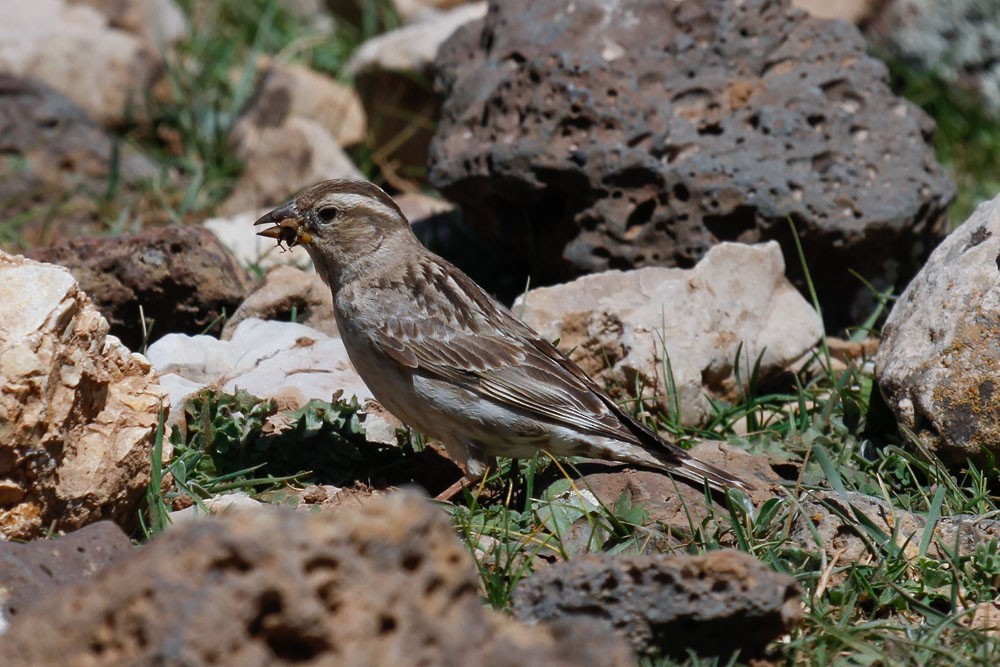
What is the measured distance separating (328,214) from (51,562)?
98.6 inches

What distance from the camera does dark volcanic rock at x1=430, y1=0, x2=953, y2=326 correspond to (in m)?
6.84

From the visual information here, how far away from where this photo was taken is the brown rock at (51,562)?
11.6ft

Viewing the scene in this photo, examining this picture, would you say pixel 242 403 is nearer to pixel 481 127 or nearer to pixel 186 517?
pixel 186 517

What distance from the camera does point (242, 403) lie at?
18.0 feet

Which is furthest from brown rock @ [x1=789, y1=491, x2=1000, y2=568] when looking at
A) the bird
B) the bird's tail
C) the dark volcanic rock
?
the dark volcanic rock

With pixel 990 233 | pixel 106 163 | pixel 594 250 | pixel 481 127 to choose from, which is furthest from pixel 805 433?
pixel 106 163

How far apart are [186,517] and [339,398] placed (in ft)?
4.20

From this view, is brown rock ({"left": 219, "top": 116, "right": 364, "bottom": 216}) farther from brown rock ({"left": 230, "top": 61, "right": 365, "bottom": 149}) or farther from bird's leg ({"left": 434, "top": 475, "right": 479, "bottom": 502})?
bird's leg ({"left": 434, "top": 475, "right": 479, "bottom": 502})

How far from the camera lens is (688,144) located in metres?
6.89

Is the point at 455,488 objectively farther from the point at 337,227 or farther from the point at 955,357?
the point at 955,357

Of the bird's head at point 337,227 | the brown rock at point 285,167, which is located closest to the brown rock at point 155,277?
the bird's head at point 337,227

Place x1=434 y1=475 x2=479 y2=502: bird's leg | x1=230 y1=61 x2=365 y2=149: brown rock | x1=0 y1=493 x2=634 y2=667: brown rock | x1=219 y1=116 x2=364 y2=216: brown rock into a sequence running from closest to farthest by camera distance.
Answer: x1=0 y1=493 x2=634 y2=667: brown rock → x1=434 y1=475 x2=479 y2=502: bird's leg → x1=219 y1=116 x2=364 y2=216: brown rock → x1=230 y1=61 x2=365 y2=149: brown rock

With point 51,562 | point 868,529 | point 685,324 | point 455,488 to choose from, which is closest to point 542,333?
point 685,324

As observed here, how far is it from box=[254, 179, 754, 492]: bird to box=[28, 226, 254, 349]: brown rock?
0.78 meters
